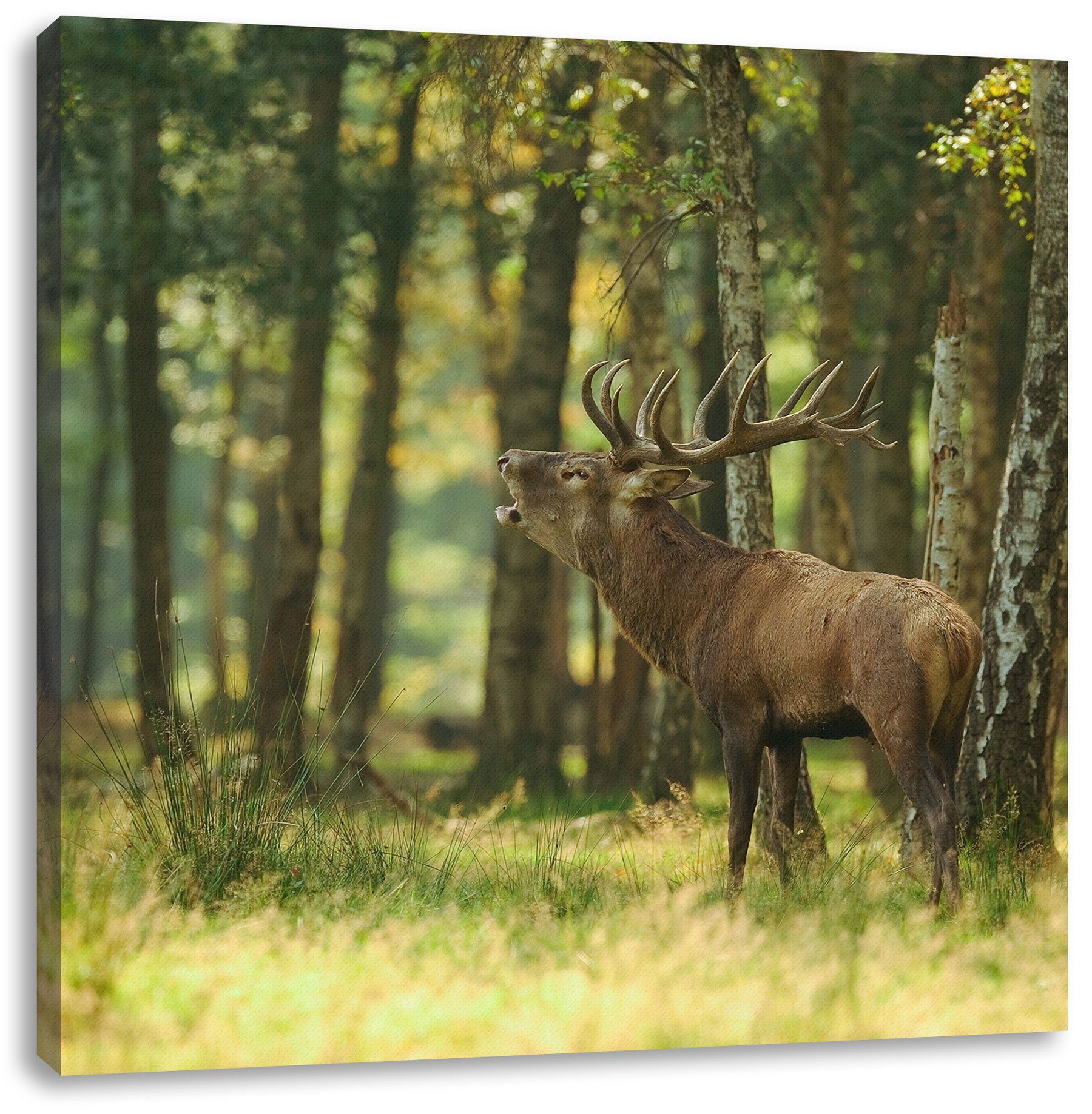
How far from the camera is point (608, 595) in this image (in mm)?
6031

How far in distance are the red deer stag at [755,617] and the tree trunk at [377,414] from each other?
4.22m

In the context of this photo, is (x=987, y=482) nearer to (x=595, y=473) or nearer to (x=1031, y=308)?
(x=1031, y=308)

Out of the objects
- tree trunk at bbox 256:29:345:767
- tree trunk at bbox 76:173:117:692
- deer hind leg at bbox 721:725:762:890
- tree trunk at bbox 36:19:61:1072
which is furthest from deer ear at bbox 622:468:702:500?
tree trunk at bbox 76:173:117:692

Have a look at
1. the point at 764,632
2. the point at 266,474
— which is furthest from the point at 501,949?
the point at 266,474

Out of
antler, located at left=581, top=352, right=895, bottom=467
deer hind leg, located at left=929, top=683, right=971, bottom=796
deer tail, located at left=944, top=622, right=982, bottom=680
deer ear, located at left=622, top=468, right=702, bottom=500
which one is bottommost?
deer hind leg, located at left=929, top=683, right=971, bottom=796

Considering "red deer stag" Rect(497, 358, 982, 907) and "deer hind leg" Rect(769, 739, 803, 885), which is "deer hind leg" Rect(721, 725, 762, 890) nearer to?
"red deer stag" Rect(497, 358, 982, 907)

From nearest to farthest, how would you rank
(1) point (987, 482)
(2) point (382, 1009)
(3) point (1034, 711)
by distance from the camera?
(2) point (382, 1009), (3) point (1034, 711), (1) point (987, 482)

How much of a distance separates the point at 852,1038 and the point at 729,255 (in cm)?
328

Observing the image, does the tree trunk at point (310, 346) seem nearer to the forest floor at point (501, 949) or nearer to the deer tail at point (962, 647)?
the forest floor at point (501, 949)

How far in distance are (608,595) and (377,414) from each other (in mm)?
5847

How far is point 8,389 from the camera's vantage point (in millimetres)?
5250

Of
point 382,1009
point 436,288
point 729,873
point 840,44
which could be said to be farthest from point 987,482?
point 436,288

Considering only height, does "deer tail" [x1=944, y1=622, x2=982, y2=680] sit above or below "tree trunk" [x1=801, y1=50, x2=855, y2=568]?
below

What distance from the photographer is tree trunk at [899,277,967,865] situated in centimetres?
634
